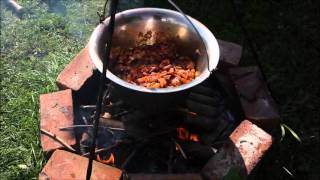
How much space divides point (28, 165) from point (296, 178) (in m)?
2.02

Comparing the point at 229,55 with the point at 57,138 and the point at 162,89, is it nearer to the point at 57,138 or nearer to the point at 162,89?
the point at 162,89

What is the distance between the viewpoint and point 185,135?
2.77 metres

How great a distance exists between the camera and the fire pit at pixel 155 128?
2.38 meters

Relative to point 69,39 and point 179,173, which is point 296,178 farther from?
point 69,39

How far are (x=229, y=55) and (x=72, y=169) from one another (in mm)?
1562

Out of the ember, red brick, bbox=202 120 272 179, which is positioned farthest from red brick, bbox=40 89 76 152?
red brick, bbox=202 120 272 179

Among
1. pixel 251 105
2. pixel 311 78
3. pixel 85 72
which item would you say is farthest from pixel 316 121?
pixel 85 72

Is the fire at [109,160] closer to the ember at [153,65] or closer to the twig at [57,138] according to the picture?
the twig at [57,138]

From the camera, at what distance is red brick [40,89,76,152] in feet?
8.49

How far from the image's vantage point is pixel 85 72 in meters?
2.91

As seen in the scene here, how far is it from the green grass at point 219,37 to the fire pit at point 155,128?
339 mm

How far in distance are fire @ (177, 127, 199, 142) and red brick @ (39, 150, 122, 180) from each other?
23.1 inches

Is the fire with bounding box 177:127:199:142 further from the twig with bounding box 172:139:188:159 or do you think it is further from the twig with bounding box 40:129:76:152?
the twig with bounding box 40:129:76:152

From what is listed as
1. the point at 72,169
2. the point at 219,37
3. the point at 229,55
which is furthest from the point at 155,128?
the point at 219,37
